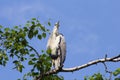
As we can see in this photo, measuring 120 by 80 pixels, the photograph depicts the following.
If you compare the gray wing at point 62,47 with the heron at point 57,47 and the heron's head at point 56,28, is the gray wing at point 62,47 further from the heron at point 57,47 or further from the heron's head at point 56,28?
the heron's head at point 56,28

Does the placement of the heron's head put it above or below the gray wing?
above

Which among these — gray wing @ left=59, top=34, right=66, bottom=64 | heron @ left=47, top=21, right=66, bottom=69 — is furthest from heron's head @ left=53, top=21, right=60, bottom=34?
gray wing @ left=59, top=34, right=66, bottom=64

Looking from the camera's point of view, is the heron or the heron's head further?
the heron's head

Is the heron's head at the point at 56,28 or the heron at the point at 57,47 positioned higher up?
the heron's head at the point at 56,28

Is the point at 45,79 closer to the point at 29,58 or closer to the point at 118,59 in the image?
the point at 29,58

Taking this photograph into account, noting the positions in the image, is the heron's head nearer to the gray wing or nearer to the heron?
the heron

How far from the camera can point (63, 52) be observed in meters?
14.5

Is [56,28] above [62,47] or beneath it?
above

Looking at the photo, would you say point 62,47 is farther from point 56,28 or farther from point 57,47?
point 56,28

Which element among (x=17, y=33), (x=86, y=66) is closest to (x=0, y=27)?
(x=17, y=33)

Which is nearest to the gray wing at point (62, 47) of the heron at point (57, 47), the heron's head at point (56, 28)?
the heron at point (57, 47)

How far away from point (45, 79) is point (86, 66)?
144 centimetres

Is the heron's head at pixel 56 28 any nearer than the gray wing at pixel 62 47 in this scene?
No

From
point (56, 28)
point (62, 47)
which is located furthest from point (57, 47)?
point (56, 28)
